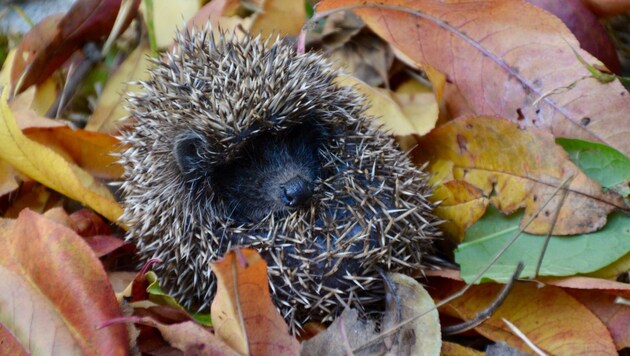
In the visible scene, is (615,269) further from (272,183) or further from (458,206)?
(272,183)

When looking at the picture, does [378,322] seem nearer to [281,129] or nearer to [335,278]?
[335,278]

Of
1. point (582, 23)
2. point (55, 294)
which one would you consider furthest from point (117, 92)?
point (582, 23)

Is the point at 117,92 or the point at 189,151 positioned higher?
the point at 189,151

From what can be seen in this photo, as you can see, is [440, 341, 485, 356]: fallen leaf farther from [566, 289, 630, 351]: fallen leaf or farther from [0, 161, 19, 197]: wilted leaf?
[0, 161, 19, 197]: wilted leaf

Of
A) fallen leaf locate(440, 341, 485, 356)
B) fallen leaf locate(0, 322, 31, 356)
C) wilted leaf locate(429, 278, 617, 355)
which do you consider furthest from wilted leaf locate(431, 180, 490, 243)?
fallen leaf locate(0, 322, 31, 356)

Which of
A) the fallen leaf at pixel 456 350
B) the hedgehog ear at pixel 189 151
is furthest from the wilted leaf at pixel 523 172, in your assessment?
the hedgehog ear at pixel 189 151

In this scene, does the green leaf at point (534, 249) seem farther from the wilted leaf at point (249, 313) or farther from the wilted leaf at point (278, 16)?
the wilted leaf at point (278, 16)
